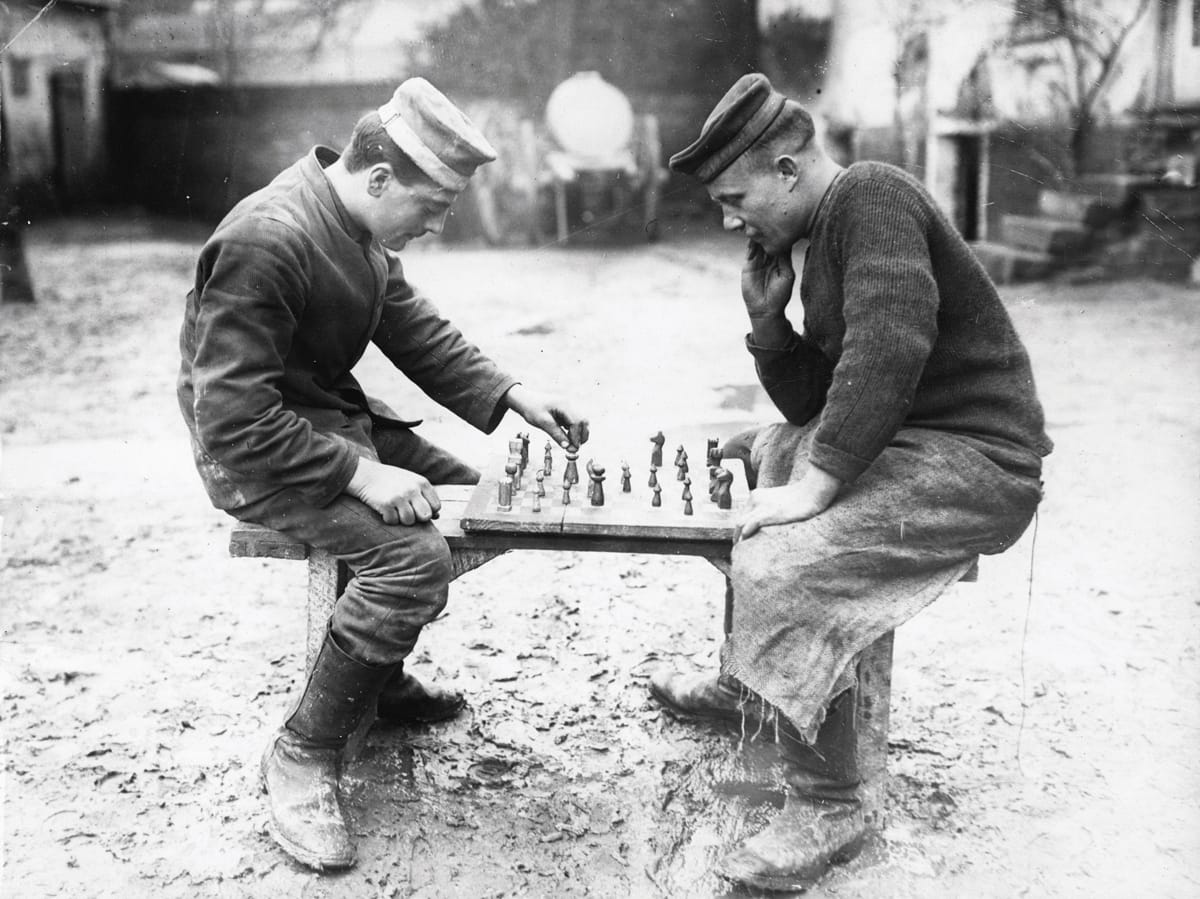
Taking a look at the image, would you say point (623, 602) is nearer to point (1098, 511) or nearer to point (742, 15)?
point (1098, 511)

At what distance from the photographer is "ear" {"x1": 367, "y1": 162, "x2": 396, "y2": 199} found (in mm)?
3051

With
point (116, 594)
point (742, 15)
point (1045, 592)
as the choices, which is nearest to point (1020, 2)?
point (742, 15)

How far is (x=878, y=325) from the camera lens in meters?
2.71

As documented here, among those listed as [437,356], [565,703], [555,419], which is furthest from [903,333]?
[565,703]

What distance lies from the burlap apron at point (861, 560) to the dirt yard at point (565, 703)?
563mm

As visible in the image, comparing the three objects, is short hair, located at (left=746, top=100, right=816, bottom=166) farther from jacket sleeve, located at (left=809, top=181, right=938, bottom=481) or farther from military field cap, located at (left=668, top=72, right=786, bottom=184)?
jacket sleeve, located at (left=809, top=181, right=938, bottom=481)

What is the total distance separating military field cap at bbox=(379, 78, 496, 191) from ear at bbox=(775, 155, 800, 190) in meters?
0.73

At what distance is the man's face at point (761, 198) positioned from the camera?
2883 millimetres

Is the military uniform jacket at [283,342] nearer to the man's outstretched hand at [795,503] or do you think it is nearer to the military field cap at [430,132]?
the military field cap at [430,132]

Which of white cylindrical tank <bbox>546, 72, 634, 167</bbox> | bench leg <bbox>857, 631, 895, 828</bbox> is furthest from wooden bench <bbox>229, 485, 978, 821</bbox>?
white cylindrical tank <bbox>546, 72, 634, 167</bbox>

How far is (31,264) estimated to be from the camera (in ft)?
35.3

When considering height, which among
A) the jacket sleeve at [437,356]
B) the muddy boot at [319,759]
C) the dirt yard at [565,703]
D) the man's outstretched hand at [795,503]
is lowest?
the dirt yard at [565,703]

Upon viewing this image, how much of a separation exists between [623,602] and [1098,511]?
2.21 metres

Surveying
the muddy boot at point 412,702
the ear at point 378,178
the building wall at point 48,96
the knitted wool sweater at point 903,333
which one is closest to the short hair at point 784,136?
the knitted wool sweater at point 903,333
